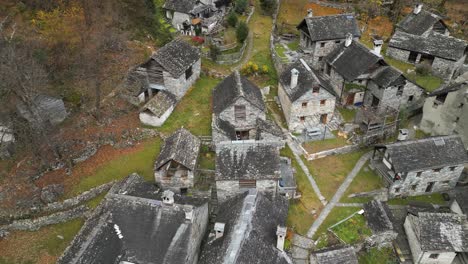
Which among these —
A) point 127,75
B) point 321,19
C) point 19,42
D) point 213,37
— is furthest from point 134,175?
point 321,19

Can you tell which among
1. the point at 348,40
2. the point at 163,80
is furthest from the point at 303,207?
the point at 348,40

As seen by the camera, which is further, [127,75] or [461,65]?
[461,65]

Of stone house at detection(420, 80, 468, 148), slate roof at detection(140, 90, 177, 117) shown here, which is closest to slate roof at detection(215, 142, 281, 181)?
slate roof at detection(140, 90, 177, 117)

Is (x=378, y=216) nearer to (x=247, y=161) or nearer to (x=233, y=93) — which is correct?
(x=247, y=161)

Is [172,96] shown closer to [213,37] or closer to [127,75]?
[127,75]

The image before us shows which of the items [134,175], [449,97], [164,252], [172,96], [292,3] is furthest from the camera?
[292,3]

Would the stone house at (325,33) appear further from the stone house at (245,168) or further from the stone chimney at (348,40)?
the stone house at (245,168)

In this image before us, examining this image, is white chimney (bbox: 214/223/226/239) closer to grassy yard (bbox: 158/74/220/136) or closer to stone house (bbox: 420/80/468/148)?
grassy yard (bbox: 158/74/220/136)
